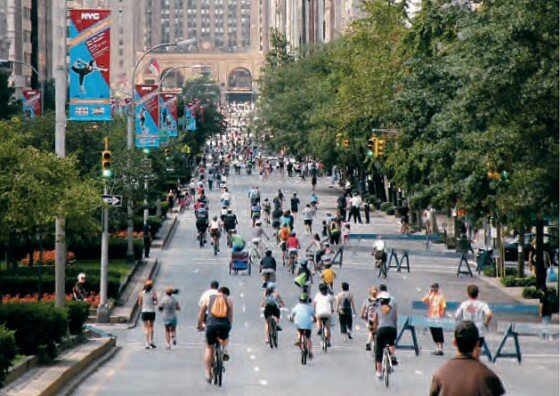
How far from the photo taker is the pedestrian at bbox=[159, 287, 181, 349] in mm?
34938

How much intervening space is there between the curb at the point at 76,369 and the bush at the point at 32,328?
596 mm

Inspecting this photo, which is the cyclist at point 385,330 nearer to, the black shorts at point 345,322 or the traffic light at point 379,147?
the black shorts at point 345,322

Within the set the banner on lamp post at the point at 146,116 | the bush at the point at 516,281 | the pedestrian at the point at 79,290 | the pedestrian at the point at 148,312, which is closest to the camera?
the pedestrian at the point at 148,312

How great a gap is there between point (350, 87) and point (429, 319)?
48.4 meters

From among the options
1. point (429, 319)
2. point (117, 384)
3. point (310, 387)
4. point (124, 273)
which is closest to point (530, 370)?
point (429, 319)

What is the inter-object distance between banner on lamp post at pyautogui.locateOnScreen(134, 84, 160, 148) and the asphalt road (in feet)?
15.3

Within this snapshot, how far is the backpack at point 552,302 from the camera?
135 ft

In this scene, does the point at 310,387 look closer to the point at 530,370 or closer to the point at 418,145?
the point at 530,370

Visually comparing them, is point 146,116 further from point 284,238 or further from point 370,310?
point 370,310

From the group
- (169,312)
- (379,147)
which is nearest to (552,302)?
(169,312)

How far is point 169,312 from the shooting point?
35.6m

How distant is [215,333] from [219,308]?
1.41 feet

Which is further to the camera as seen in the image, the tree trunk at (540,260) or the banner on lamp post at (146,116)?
the banner on lamp post at (146,116)

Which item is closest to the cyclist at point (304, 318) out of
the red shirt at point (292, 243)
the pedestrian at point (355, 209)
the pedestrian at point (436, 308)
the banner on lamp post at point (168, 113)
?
the pedestrian at point (436, 308)
